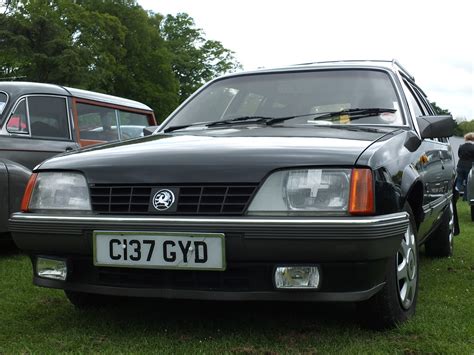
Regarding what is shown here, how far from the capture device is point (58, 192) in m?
3.06

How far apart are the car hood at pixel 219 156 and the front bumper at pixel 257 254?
0.21 metres

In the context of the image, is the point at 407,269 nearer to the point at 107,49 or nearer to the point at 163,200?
the point at 163,200

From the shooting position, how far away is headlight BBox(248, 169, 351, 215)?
2.64m

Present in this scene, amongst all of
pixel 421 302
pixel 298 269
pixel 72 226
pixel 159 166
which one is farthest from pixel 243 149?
pixel 421 302

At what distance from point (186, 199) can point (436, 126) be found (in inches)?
69.7

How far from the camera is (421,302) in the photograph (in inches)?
149

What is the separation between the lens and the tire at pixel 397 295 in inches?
115

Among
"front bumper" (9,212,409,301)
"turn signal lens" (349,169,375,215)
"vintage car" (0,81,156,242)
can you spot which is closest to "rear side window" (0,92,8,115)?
"vintage car" (0,81,156,242)

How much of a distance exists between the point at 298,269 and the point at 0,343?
4.78 ft

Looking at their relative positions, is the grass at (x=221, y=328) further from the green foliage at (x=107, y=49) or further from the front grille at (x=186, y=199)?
the green foliage at (x=107, y=49)

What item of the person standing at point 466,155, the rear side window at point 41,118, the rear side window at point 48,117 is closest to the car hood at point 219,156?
the rear side window at point 41,118

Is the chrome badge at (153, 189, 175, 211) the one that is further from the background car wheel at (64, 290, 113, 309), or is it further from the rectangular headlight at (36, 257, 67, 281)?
the background car wheel at (64, 290, 113, 309)

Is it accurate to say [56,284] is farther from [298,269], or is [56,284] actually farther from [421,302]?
[421,302]

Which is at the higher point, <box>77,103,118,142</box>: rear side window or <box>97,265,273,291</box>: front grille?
<box>77,103,118,142</box>: rear side window
